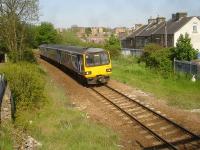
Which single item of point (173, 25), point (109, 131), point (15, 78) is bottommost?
point (109, 131)

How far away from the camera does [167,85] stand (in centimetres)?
2289

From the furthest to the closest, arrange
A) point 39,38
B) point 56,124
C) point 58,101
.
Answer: point 39,38
point 58,101
point 56,124

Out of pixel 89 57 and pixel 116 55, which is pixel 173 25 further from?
pixel 89 57

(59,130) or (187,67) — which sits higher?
(187,67)

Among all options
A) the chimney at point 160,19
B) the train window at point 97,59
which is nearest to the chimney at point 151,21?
the chimney at point 160,19

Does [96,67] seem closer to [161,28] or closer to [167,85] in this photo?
[167,85]

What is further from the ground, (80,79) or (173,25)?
(173,25)

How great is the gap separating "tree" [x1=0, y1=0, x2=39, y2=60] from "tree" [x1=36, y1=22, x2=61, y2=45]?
141 ft

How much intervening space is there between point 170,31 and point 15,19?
28842 mm

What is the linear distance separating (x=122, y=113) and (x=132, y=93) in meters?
4.51

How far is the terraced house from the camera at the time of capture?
5412 centimetres

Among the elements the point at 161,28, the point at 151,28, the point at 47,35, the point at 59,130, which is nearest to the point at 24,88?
the point at 59,130

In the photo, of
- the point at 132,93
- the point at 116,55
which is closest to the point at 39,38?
the point at 116,55

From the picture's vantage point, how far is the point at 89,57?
23.0 meters
